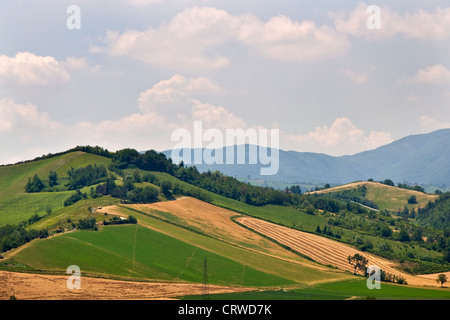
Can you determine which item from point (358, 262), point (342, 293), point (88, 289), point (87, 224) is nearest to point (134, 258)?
point (87, 224)

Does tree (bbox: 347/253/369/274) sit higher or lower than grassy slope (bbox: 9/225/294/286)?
lower

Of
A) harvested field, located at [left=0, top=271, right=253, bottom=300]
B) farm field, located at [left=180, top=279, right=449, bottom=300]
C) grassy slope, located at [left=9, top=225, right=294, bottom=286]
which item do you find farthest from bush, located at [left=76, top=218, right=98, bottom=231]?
farm field, located at [left=180, top=279, right=449, bottom=300]

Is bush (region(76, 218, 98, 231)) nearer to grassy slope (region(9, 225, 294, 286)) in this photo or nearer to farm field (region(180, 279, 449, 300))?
grassy slope (region(9, 225, 294, 286))

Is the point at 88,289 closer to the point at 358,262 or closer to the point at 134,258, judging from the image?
the point at 134,258

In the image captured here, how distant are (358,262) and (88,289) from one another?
332ft

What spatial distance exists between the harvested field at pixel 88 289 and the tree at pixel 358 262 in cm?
6226

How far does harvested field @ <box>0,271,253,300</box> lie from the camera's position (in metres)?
114

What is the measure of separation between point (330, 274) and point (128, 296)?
74363 mm

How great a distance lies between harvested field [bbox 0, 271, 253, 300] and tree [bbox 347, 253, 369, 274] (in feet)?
204

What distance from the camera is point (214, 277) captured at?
147 meters

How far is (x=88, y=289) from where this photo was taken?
12088 cm
